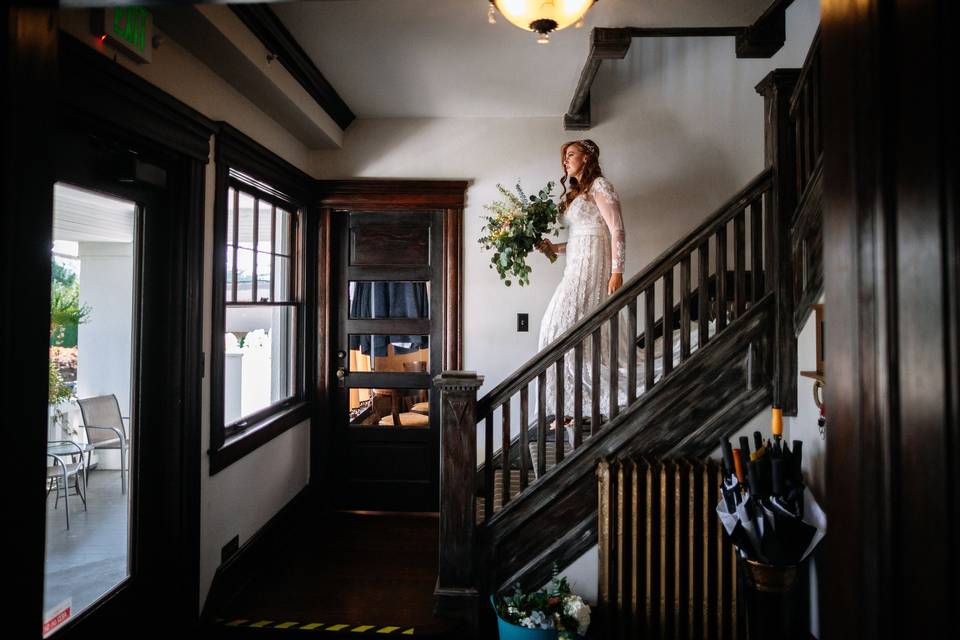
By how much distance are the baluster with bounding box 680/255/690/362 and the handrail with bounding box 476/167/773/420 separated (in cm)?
5

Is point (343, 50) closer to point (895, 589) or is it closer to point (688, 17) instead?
point (688, 17)

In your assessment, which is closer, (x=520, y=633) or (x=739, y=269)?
(x=520, y=633)

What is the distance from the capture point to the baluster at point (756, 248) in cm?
278

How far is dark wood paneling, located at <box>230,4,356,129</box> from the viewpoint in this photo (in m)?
2.68

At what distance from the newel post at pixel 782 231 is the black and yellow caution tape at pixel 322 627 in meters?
2.06

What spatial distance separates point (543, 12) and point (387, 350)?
9.33 ft

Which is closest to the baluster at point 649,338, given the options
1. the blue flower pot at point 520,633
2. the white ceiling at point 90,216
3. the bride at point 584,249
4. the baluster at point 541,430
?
the baluster at point 541,430

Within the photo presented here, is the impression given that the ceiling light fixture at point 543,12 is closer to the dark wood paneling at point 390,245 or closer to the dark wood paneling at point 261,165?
the dark wood paneling at point 261,165

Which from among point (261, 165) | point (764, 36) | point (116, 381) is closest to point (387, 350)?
point (261, 165)

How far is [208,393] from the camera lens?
280 cm

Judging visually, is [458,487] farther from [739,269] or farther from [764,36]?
[764,36]

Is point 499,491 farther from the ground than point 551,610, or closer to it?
farther from the ground

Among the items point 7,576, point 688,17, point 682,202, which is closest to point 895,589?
point 7,576

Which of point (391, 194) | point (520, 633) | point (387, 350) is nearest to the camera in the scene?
point (520, 633)
